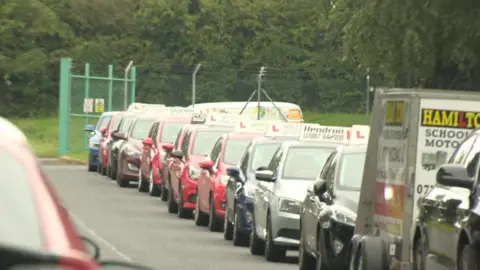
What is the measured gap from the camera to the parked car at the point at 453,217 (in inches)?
432

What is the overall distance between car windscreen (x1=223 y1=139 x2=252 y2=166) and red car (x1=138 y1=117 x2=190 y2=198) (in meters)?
5.92

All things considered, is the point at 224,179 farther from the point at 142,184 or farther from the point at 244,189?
the point at 142,184

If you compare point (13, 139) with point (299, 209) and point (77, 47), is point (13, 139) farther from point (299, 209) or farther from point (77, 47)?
point (77, 47)

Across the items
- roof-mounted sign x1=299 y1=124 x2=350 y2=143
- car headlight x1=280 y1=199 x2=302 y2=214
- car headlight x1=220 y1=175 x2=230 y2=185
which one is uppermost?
roof-mounted sign x1=299 y1=124 x2=350 y2=143

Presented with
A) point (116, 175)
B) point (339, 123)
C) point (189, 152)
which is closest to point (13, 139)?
point (189, 152)

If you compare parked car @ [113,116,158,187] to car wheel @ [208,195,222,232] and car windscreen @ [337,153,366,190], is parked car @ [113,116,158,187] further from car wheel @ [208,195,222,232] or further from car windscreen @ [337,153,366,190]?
car windscreen @ [337,153,366,190]

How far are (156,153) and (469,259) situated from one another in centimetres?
2341

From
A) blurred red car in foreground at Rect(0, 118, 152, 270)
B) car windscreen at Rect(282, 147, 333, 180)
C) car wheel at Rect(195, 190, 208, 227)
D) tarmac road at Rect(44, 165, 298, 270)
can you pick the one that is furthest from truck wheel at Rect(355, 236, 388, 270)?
car wheel at Rect(195, 190, 208, 227)

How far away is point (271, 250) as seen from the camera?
1936 centimetres

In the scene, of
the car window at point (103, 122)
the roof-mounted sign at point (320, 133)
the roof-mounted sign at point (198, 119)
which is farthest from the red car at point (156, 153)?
the roof-mounted sign at point (320, 133)

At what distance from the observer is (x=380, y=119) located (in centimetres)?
1521

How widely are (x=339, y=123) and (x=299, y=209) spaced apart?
35.3m

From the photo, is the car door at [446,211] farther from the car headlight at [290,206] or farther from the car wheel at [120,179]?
the car wheel at [120,179]

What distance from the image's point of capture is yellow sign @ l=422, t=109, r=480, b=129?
562 inches
